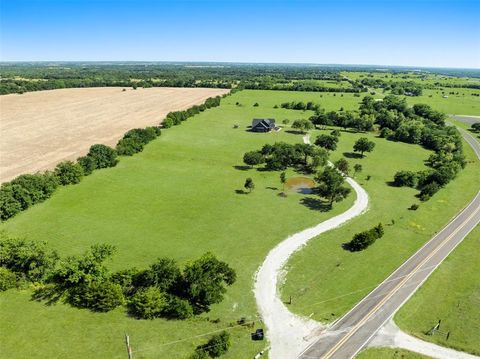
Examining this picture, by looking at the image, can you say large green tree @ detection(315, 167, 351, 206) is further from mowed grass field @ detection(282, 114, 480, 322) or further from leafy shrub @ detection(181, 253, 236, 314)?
leafy shrub @ detection(181, 253, 236, 314)

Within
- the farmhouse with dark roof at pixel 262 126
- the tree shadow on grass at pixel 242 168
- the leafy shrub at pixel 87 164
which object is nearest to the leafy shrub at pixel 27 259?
the leafy shrub at pixel 87 164

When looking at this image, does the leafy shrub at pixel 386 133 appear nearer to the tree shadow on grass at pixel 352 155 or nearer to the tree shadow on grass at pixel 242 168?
the tree shadow on grass at pixel 352 155

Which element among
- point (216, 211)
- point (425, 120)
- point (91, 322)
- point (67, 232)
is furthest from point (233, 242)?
point (425, 120)

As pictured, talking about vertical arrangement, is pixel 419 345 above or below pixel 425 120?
below

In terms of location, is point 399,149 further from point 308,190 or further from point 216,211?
point 216,211

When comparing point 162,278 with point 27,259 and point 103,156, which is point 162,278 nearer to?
point 27,259

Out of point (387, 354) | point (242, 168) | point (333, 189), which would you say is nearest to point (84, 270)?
point (387, 354)
